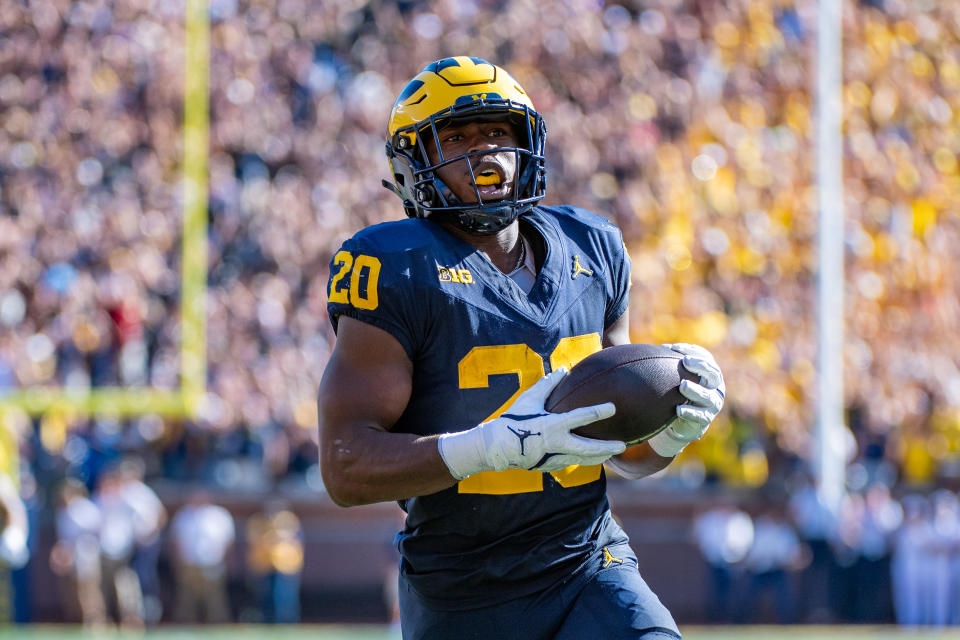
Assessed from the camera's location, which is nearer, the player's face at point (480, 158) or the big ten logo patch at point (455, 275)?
the big ten logo patch at point (455, 275)

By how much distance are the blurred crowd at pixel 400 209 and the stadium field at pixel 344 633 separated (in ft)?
3.22

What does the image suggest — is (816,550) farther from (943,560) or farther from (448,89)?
(448,89)

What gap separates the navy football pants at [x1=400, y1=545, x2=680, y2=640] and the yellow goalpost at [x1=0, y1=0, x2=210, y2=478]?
8.20 metres

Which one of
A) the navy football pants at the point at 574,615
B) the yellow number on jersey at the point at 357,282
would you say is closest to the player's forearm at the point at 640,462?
the navy football pants at the point at 574,615

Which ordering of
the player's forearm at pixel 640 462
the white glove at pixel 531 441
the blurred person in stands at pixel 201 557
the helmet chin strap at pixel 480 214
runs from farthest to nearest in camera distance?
the blurred person in stands at pixel 201 557
the player's forearm at pixel 640 462
the helmet chin strap at pixel 480 214
the white glove at pixel 531 441

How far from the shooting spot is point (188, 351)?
11.0m

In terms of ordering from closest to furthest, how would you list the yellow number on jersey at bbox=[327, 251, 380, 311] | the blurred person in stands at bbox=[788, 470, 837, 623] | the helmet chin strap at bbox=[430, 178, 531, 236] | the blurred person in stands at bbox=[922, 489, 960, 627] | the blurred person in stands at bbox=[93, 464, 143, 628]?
the yellow number on jersey at bbox=[327, 251, 380, 311] → the helmet chin strap at bbox=[430, 178, 531, 236] → the blurred person in stands at bbox=[93, 464, 143, 628] → the blurred person in stands at bbox=[922, 489, 960, 627] → the blurred person in stands at bbox=[788, 470, 837, 623]

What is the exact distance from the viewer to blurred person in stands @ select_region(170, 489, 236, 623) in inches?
478

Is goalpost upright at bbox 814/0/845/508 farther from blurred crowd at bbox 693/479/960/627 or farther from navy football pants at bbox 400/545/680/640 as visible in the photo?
navy football pants at bbox 400/545/680/640

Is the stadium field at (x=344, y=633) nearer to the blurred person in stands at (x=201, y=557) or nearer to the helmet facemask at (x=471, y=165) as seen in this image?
the blurred person in stands at (x=201, y=557)

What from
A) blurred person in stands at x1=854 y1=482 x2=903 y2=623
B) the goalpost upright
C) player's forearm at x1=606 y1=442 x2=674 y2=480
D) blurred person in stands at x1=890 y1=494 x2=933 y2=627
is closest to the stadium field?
blurred person in stands at x1=890 y1=494 x2=933 y2=627

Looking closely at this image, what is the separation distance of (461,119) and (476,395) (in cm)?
61

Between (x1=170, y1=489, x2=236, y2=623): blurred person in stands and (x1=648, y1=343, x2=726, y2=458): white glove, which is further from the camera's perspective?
(x1=170, y1=489, x2=236, y2=623): blurred person in stands

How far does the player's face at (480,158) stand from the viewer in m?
2.99
